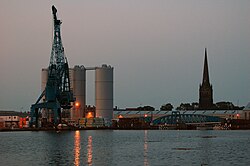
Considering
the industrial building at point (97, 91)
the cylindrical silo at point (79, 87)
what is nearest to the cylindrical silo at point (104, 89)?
the industrial building at point (97, 91)

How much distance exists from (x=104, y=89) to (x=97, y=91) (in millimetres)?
2495

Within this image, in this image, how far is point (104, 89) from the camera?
457 feet

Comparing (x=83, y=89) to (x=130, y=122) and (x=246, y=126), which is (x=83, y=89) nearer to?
(x=130, y=122)

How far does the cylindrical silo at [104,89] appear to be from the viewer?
13962 cm

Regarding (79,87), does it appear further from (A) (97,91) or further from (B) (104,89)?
(B) (104,89)

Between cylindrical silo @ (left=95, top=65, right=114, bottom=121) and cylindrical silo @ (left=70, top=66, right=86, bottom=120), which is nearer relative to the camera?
cylindrical silo @ (left=95, top=65, right=114, bottom=121)

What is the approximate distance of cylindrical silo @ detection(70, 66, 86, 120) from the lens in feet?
492

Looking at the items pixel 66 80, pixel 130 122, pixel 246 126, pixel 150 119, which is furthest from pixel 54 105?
pixel 246 126

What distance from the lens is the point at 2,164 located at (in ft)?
157

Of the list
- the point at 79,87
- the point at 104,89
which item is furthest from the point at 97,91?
the point at 79,87

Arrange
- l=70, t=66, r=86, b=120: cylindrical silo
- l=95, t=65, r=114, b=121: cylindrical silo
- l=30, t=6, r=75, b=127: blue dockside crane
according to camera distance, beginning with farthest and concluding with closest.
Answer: l=70, t=66, r=86, b=120: cylindrical silo
l=95, t=65, r=114, b=121: cylindrical silo
l=30, t=6, r=75, b=127: blue dockside crane

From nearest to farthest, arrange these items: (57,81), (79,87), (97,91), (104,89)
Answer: (57,81), (104,89), (97,91), (79,87)

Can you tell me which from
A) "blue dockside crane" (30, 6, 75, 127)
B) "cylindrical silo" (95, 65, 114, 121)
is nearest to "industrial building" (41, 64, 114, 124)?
"cylindrical silo" (95, 65, 114, 121)

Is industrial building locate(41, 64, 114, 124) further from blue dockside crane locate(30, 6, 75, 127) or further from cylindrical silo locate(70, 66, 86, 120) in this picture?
blue dockside crane locate(30, 6, 75, 127)
